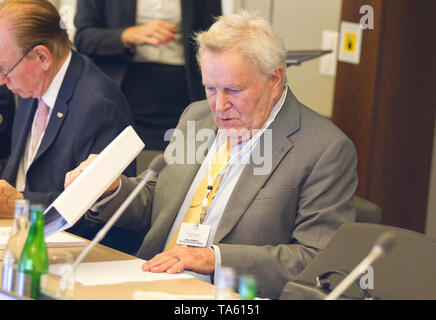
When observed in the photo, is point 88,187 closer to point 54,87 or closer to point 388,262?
point 388,262

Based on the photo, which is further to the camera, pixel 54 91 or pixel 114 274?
pixel 54 91

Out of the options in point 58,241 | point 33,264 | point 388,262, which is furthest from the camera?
point 58,241

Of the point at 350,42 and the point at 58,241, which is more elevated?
the point at 350,42

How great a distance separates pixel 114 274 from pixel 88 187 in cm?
26

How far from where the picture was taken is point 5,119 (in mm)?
3908

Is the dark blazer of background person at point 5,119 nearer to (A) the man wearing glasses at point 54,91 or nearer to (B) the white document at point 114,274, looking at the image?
(A) the man wearing glasses at point 54,91

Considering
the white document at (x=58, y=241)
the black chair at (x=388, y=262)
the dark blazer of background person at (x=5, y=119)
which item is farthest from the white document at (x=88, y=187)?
the dark blazer of background person at (x=5, y=119)

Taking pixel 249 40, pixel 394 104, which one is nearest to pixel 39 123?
pixel 249 40

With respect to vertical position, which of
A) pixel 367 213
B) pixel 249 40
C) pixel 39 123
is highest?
pixel 249 40

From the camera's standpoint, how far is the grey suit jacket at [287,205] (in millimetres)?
2531

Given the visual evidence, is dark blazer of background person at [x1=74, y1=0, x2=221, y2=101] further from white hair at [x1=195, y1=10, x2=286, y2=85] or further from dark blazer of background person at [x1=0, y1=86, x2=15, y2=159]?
white hair at [x1=195, y1=10, x2=286, y2=85]

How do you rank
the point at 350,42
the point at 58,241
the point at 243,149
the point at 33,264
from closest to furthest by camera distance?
the point at 33,264, the point at 58,241, the point at 243,149, the point at 350,42

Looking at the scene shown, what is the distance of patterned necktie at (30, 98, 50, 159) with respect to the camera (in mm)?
3400
